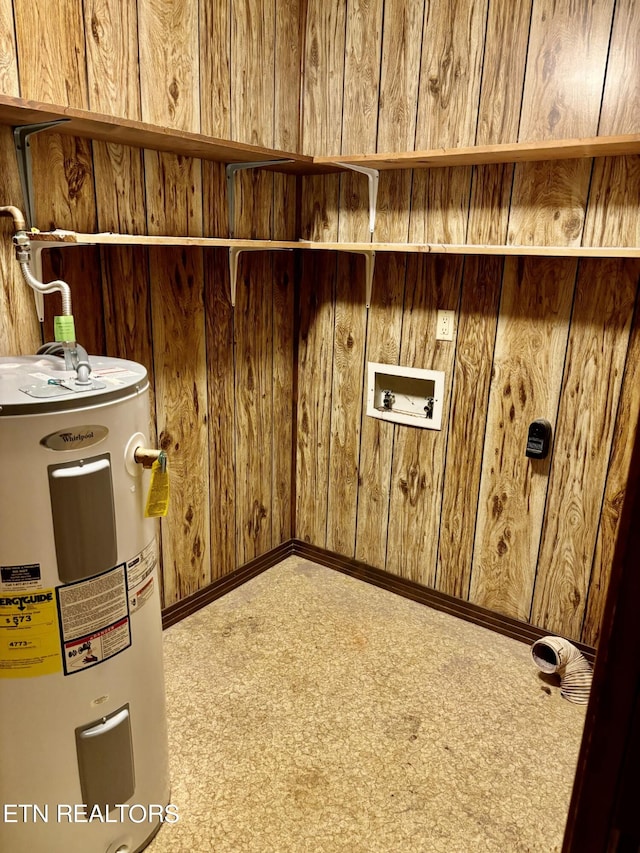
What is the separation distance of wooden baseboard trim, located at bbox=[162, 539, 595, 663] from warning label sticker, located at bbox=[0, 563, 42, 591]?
1219 millimetres

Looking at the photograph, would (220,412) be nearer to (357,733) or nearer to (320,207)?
(320,207)

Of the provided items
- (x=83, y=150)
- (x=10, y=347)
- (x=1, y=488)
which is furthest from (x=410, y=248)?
(x=1, y=488)

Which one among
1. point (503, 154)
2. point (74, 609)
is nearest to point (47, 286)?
point (74, 609)

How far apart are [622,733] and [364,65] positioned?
7.72ft

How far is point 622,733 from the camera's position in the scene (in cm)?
59

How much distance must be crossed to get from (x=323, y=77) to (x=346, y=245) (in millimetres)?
693

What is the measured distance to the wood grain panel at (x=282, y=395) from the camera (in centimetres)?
265

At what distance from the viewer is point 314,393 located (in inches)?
110

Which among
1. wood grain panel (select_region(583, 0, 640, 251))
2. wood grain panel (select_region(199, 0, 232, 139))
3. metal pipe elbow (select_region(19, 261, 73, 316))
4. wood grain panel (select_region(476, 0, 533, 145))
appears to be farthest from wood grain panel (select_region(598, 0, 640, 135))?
metal pipe elbow (select_region(19, 261, 73, 316))

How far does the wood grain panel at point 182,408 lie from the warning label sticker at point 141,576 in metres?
0.86

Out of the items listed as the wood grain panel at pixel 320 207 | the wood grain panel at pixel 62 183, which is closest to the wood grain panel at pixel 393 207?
the wood grain panel at pixel 320 207

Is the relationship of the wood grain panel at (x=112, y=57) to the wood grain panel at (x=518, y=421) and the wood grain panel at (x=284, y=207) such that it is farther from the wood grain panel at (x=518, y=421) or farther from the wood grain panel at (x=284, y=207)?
the wood grain panel at (x=518, y=421)

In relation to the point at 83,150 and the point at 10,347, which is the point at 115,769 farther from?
the point at 83,150

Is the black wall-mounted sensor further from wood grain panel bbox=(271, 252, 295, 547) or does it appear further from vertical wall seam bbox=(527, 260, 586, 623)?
wood grain panel bbox=(271, 252, 295, 547)
